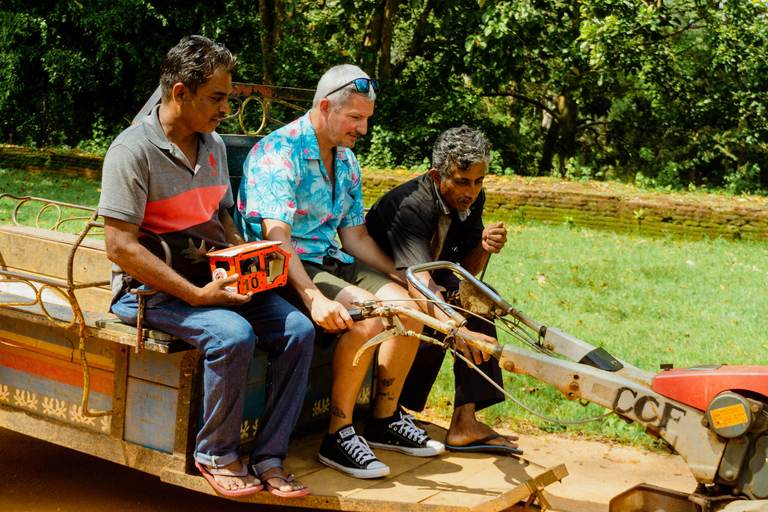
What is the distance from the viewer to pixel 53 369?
294 centimetres

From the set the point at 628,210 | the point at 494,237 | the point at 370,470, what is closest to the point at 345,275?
the point at 494,237

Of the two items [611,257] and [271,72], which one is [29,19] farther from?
[611,257]

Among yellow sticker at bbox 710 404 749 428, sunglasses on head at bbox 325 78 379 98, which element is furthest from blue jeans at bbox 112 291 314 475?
yellow sticker at bbox 710 404 749 428

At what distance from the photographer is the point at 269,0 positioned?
16484mm

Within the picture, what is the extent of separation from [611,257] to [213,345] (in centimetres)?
668

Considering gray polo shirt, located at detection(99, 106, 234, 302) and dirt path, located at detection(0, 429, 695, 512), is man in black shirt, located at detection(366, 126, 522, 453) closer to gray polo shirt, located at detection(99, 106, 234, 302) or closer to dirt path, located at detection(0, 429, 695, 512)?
dirt path, located at detection(0, 429, 695, 512)

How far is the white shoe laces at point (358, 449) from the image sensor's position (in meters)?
2.88

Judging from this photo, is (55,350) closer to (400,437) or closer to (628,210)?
(400,437)

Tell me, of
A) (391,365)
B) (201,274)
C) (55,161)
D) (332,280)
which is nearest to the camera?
(201,274)

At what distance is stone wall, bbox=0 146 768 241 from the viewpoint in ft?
32.3

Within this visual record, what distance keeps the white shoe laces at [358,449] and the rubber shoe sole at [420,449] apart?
0.79 feet

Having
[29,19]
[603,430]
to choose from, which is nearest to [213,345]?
[603,430]

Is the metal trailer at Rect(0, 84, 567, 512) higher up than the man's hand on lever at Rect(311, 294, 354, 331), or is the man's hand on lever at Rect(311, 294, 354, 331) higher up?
the man's hand on lever at Rect(311, 294, 354, 331)

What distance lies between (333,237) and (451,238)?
60cm
